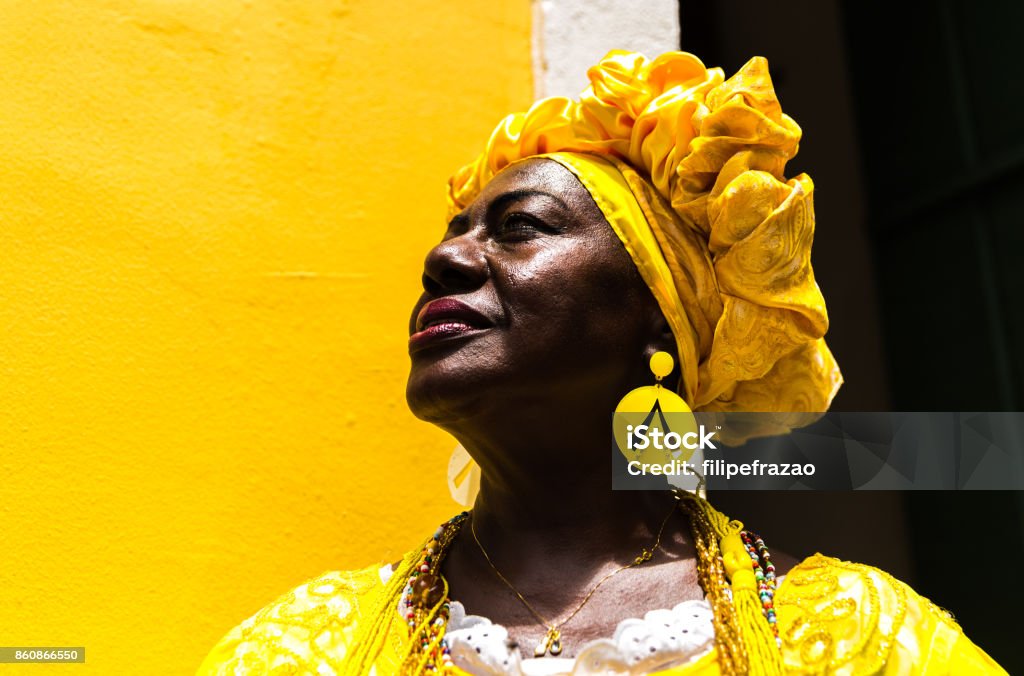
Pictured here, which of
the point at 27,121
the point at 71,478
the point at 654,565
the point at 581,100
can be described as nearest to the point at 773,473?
the point at 654,565

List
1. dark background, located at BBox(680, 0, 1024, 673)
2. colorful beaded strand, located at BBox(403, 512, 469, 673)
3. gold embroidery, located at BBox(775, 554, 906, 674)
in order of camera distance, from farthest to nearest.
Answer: dark background, located at BBox(680, 0, 1024, 673)
colorful beaded strand, located at BBox(403, 512, 469, 673)
gold embroidery, located at BBox(775, 554, 906, 674)

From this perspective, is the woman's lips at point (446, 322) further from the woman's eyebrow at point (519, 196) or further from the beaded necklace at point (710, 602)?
the beaded necklace at point (710, 602)

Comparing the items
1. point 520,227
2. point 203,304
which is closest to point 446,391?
point 520,227

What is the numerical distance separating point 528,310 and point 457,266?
0.61 ft

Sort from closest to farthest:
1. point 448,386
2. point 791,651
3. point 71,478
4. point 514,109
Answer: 1. point 791,651
2. point 448,386
3. point 71,478
4. point 514,109

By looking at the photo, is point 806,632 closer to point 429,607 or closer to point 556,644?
point 556,644

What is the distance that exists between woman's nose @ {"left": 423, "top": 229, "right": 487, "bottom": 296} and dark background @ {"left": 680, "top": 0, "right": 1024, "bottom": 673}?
2325 millimetres

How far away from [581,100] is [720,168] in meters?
0.39

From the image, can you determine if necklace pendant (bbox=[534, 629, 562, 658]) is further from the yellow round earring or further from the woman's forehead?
the woman's forehead

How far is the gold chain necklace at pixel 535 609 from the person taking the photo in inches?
73.7

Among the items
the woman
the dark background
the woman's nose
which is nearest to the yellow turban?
the woman

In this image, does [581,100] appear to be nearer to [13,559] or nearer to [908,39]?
[13,559]

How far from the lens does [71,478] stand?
229 cm

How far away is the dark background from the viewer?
3.69 meters
